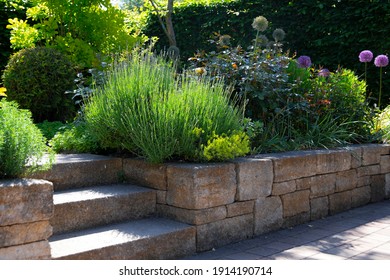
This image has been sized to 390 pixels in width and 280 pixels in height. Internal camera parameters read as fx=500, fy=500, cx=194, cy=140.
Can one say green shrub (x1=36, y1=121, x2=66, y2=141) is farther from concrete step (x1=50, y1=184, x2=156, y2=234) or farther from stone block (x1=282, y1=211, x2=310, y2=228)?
stone block (x1=282, y1=211, x2=310, y2=228)

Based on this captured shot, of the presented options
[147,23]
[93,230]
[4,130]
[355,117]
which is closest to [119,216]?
[93,230]

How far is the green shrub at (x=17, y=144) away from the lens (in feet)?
9.05

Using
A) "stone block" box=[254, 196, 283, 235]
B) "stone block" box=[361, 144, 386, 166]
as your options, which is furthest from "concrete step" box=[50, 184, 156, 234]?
"stone block" box=[361, 144, 386, 166]

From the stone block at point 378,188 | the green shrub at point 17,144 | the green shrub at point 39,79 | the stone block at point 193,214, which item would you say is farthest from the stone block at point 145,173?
the stone block at point 378,188

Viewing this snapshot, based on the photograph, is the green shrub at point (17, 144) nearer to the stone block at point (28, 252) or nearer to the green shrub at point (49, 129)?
the stone block at point (28, 252)

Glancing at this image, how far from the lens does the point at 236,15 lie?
915cm

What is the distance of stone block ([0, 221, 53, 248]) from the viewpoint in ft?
8.51

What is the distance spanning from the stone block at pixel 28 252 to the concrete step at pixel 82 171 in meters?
0.91

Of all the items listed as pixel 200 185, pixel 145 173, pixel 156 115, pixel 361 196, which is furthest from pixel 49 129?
pixel 361 196

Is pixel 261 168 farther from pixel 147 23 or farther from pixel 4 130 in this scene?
pixel 147 23

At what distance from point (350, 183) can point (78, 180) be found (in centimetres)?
270

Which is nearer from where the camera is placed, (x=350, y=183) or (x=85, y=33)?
(x=350, y=183)

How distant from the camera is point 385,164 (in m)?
5.45

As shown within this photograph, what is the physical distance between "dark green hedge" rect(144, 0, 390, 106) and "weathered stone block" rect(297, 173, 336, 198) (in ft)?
11.1
